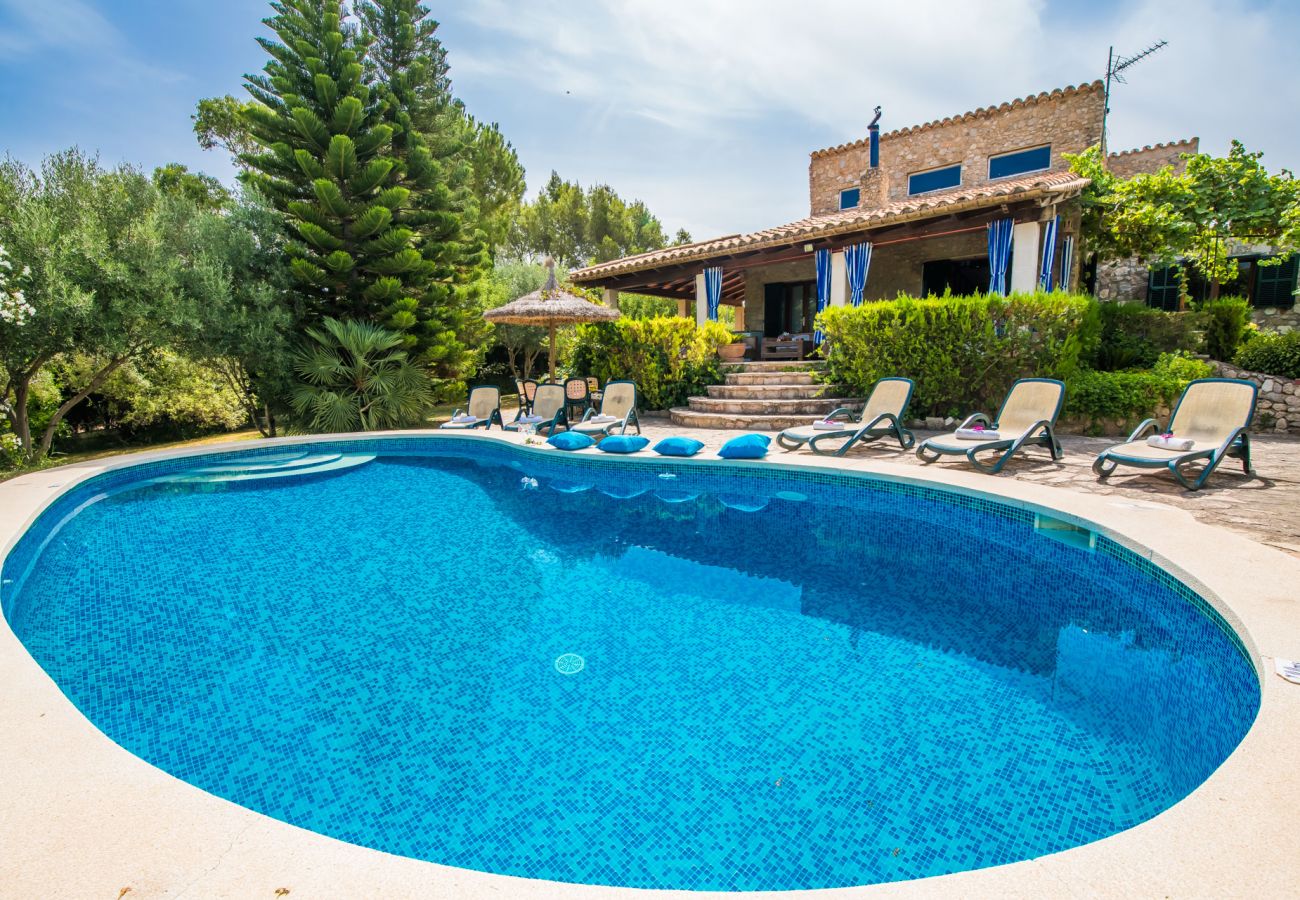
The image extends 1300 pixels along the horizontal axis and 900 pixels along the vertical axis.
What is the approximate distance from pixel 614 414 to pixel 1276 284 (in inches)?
593

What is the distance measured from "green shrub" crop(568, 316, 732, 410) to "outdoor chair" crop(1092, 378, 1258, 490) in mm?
6866

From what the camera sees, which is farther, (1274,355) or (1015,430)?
(1274,355)

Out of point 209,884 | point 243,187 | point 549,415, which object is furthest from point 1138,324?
point 243,187

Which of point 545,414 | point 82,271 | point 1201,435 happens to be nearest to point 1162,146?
point 1201,435

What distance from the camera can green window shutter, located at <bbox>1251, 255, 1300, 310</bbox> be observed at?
1302 centimetres

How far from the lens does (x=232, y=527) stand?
19.6 feet

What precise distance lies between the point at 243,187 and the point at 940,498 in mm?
13873

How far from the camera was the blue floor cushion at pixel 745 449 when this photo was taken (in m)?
7.15

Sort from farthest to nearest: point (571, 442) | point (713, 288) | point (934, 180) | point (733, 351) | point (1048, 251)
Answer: point (934, 180) < point (713, 288) < point (733, 351) < point (1048, 251) < point (571, 442)

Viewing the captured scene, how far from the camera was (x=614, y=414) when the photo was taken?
9.99 m

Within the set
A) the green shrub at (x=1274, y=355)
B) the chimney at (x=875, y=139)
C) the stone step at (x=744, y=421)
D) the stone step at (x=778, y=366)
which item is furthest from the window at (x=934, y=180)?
the stone step at (x=744, y=421)

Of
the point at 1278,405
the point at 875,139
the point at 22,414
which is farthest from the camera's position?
the point at 875,139

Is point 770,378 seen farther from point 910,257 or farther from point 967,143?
point 967,143

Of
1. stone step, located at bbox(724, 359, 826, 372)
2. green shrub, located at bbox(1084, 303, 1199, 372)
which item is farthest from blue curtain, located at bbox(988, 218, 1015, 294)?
stone step, located at bbox(724, 359, 826, 372)
